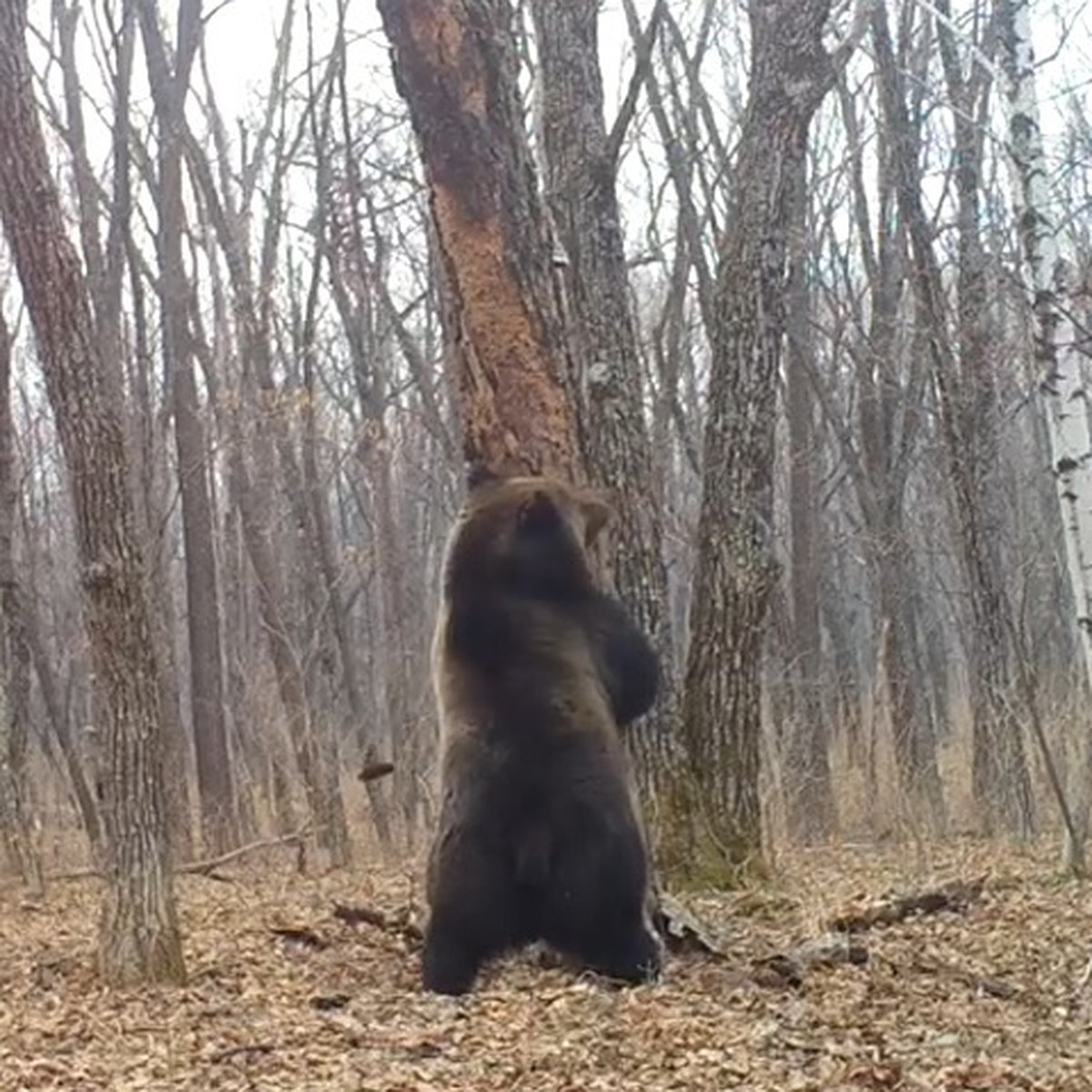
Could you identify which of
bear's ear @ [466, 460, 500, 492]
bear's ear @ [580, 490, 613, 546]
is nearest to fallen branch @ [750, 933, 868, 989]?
bear's ear @ [580, 490, 613, 546]

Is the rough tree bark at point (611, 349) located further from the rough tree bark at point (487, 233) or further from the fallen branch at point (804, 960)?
the fallen branch at point (804, 960)

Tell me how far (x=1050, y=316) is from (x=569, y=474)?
3.22m

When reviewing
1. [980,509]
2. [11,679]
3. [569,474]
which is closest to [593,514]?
[569,474]

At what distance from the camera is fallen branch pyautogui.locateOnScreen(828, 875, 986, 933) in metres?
9.23

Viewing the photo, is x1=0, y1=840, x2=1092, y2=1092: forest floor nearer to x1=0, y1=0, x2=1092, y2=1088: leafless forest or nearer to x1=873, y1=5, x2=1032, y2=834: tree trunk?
x1=0, y1=0, x2=1092, y2=1088: leafless forest

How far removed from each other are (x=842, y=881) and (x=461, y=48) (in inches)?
246

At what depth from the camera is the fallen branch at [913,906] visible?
9.23 meters

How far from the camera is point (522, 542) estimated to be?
7.40 meters

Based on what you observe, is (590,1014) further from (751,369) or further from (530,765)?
(751,369)

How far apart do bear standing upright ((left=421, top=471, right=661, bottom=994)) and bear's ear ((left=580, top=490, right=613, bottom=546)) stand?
0.06 meters

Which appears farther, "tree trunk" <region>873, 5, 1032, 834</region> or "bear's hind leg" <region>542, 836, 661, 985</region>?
"tree trunk" <region>873, 5, 1032, 834</region>

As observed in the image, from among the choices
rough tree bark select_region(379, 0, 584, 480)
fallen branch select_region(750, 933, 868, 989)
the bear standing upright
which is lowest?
fallen branch select_region(750, 933, 868, 989)

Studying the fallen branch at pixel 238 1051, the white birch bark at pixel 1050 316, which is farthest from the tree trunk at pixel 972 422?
the fallen branch at pixel 238 1051

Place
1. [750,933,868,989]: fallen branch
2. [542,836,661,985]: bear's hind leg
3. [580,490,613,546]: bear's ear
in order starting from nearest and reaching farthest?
1. [542,836,661,985]: bear's hind leg
2. [580,490,613,546]: bear's ear
3. [750,933,868,989]: fallen branch
